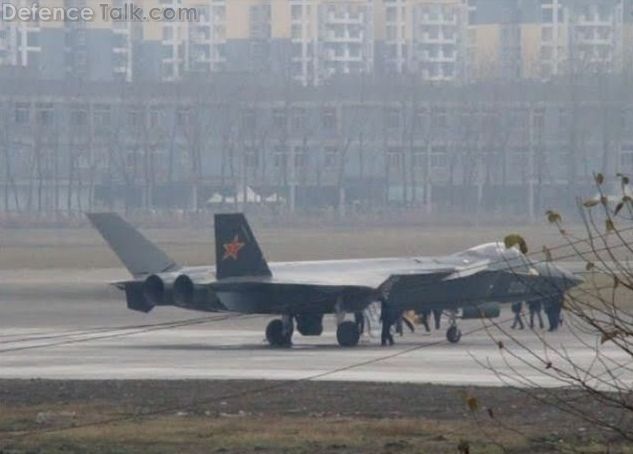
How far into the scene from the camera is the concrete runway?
28625mm

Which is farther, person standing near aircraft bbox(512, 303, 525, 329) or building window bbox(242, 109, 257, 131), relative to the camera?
building window bbox(242, 109, 257, 131)

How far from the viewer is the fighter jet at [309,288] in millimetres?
36594

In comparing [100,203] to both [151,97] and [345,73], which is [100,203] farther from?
[345,73]

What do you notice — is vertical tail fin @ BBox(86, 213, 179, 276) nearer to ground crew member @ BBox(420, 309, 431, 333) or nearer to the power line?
ground crew member @ BBox(420, 309, 431, 333)

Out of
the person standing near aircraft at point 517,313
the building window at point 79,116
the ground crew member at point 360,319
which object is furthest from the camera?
the building window at point 79,116

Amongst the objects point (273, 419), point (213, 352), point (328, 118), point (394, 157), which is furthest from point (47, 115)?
point (273, 419)

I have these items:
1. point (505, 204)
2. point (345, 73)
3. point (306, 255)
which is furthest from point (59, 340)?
point (345, 73)

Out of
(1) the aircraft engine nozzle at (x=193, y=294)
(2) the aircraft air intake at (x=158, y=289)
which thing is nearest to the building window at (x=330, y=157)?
(1) the aircraft engine nozzle at (x=193, y=294)

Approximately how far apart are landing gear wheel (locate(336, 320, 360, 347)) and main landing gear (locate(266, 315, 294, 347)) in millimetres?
1021

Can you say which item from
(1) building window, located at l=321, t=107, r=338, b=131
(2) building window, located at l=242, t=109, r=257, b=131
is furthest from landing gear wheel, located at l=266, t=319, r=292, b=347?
(1) building window, located at l=321, t=107, r=338, b=131

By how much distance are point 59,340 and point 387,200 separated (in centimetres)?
8697

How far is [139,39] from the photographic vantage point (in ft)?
508

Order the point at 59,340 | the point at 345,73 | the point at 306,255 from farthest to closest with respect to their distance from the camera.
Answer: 1. the point at 345,73
2. the point at 306,255
3. the point at 59,340

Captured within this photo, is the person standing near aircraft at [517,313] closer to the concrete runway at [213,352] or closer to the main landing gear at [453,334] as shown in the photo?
the concrete runway at [213,352]
